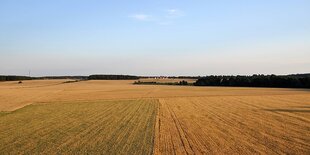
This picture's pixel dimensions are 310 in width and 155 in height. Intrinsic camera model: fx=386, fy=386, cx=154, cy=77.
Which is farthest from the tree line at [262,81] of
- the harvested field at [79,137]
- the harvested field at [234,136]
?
the harvested field at [79,137]

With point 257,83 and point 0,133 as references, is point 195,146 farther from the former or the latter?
point 257,83

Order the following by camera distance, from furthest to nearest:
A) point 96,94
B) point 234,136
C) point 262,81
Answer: point 262,81 < point 96,94 < point 234,136

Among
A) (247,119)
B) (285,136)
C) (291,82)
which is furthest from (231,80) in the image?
(285,136)

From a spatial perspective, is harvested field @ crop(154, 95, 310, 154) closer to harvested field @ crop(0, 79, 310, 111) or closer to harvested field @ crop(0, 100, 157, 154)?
harvested field @ crop(0, 100, 157, 154)

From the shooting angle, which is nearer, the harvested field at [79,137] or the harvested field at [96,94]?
the harvested field at [79,137]

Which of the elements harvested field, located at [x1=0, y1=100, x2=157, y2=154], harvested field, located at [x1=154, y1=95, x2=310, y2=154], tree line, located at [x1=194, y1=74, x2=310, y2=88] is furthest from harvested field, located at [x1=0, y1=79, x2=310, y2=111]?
harvested field, located at [x1=154, y1=95, x2=310, y2=154]

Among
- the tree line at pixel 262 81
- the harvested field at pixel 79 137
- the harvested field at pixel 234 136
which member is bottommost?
the harvested field at pixel 79 137

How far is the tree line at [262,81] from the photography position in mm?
73875

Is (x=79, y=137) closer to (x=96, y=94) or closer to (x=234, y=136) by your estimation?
(x=234, y=136)

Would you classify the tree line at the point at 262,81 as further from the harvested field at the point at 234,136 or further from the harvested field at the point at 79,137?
the harvested field at the point at 79,137

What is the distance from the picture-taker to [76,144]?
1413cm

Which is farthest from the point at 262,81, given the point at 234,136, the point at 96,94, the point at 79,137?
the point at 79,137

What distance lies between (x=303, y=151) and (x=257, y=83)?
71.3 metres

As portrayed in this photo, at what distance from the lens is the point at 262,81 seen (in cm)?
8094
